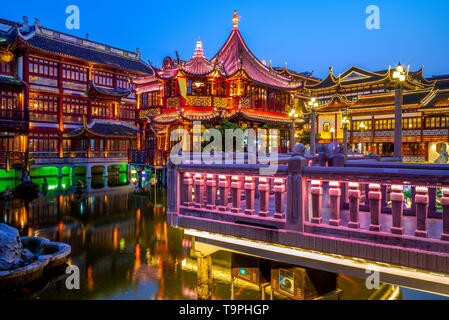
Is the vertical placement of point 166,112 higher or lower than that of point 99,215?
higher

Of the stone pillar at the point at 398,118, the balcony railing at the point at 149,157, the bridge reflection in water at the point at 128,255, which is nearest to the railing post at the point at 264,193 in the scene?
the bridge reflection in water at the point at 128,255

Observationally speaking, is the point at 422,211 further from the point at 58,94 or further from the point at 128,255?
the point at 58,94

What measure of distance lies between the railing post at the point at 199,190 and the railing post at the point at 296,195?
1669mm

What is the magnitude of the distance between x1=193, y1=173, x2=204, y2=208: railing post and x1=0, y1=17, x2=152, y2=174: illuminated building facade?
29.2 meters

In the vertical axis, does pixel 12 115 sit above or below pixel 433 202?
above

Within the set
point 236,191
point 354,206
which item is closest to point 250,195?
point 236,191

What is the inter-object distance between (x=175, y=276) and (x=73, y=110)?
108 feet

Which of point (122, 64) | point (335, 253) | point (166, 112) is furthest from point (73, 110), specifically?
point (335, 253)

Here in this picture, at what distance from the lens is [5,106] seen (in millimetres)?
30547

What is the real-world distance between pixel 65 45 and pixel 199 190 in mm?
39350

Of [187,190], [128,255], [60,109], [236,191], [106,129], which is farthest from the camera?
[106,129]

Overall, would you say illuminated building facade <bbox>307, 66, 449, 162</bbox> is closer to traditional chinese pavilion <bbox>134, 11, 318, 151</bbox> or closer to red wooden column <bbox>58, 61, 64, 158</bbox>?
traditional chinese pavilion <bbox>134, 11, 318, 151</bbox>

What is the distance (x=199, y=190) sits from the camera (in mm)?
5500
